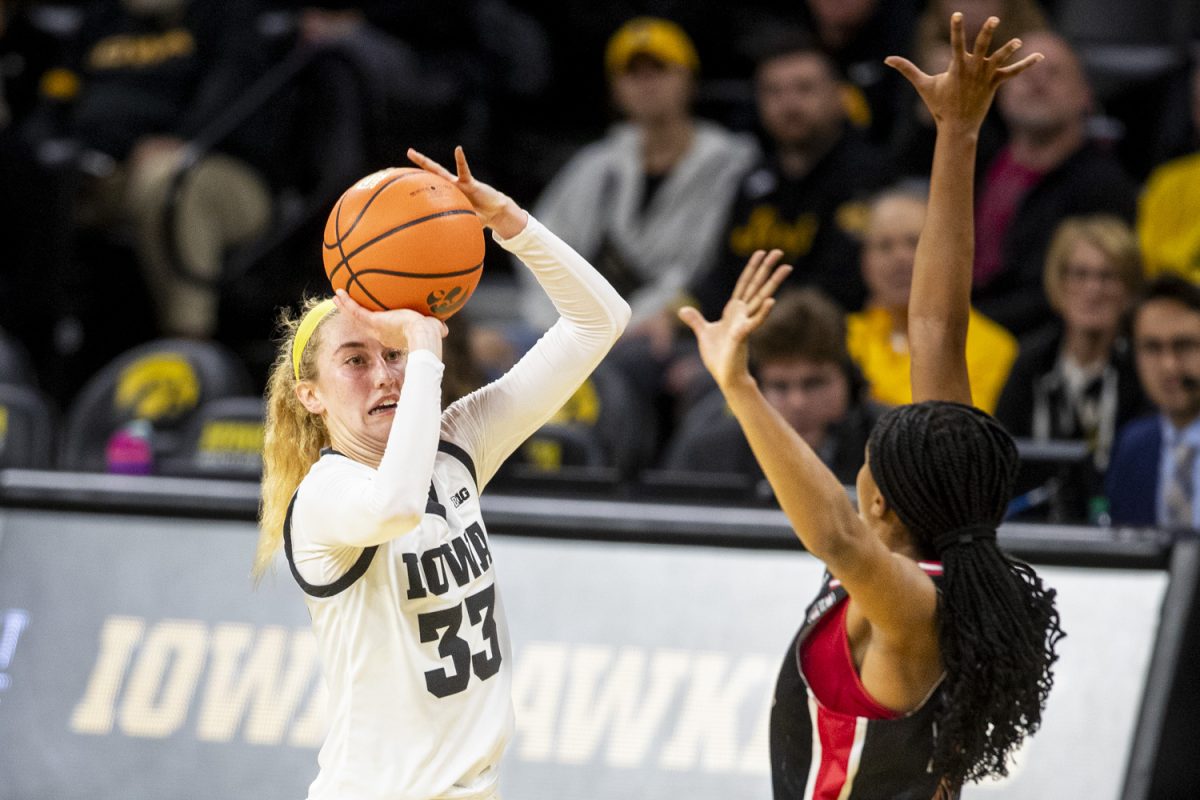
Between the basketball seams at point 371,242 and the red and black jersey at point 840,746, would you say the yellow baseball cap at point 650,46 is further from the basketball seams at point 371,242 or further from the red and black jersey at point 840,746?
the red and black jersey at point 840,746

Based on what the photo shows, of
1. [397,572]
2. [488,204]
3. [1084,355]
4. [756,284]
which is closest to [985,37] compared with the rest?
[756,284]

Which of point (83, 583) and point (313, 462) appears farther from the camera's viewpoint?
point (83, 583)

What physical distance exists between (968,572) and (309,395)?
1.24 meters

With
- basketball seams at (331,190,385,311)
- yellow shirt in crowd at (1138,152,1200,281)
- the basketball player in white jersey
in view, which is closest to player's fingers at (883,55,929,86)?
the basketball player in white jersey

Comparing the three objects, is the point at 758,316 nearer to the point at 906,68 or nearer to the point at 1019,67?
the point at 906,68

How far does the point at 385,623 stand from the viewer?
3.05 m

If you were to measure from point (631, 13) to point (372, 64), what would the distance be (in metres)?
1.54

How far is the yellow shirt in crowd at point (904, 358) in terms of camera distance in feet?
20.6

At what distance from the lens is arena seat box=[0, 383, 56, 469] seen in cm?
615

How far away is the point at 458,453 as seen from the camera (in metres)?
3.28

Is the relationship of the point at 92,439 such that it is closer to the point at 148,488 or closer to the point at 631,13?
the point at 148,488

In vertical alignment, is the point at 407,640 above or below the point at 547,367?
below

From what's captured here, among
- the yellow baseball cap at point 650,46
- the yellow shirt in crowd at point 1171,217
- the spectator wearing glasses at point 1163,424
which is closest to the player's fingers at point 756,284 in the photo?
the spectator wearing glasses at point 1163,424

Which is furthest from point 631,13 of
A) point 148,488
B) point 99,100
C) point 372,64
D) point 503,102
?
point 148,488
